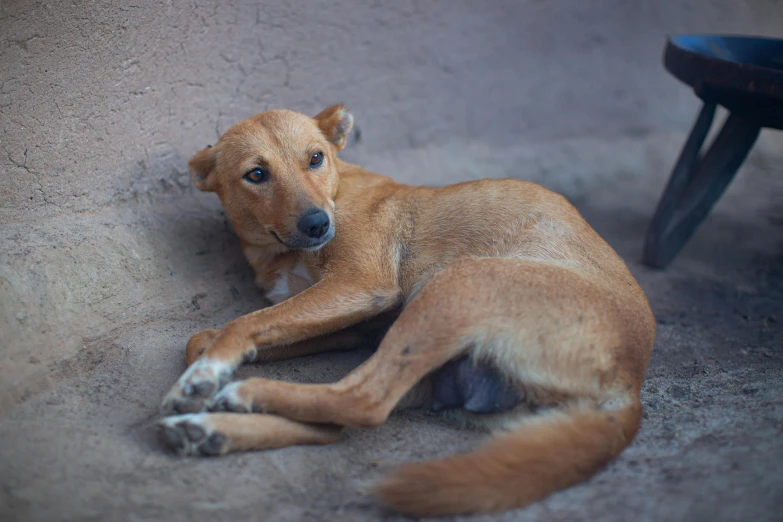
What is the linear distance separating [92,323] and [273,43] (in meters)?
2.36

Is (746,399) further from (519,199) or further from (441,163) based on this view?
(441,163)

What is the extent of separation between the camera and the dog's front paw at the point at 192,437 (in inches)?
103

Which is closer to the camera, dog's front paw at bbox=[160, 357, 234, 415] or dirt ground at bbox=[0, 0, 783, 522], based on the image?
dirt ground at bbox=[0, 0, 783, 522]

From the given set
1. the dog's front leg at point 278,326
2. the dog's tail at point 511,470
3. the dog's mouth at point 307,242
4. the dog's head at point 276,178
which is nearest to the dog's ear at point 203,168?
the dog's head at point 276,178

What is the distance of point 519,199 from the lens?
11.5 ft

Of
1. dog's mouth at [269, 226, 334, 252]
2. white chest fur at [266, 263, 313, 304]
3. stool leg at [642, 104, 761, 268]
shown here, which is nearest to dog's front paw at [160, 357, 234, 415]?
dog's mouth at [269, 226, 334, 252]

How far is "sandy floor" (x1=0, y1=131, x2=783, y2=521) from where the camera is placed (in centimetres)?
231

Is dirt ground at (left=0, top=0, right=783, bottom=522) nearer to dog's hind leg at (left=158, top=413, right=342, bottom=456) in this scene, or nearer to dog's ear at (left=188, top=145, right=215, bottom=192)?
dog's hind leg at (left=158, top=413, right=342, bottom=456)

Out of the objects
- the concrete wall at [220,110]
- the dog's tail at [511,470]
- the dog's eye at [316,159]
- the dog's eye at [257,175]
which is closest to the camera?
the dog's tail at [511,470]

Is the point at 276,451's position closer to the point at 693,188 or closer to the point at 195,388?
the point at 195,388

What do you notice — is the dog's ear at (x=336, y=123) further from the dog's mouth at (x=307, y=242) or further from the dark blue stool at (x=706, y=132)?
the dark blue stool at (x=706, y=132)

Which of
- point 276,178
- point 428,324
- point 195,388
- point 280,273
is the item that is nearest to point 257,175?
point 276,178

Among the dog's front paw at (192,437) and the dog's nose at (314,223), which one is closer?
the dog's front paw at (192,437)

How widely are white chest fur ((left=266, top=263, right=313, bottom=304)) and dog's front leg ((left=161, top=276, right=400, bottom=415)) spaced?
0.34 metres
